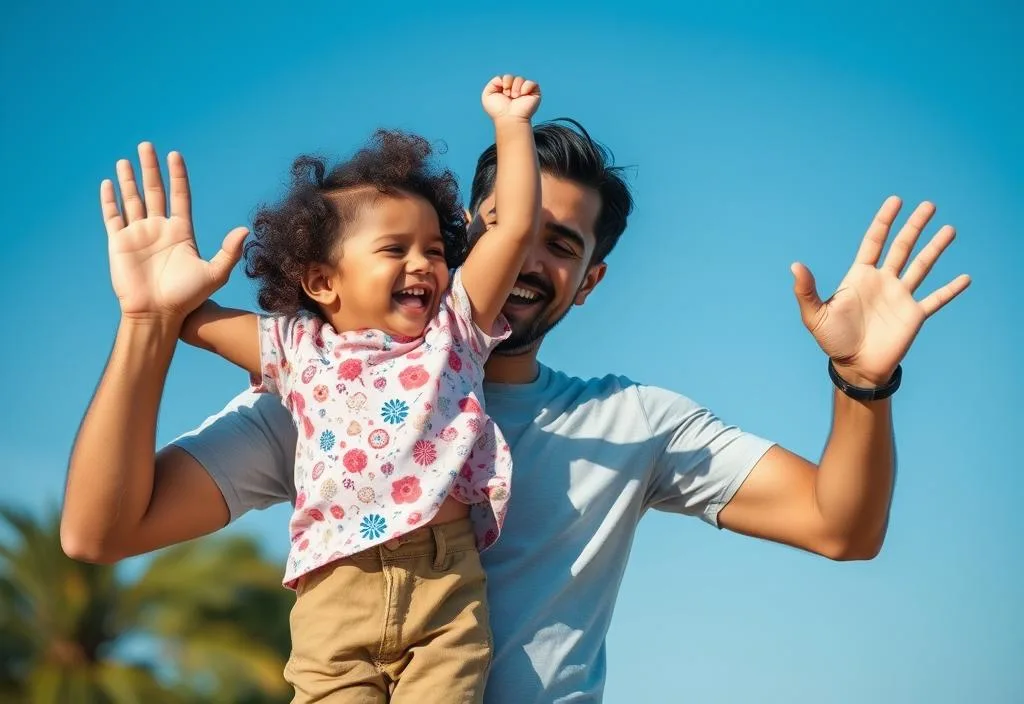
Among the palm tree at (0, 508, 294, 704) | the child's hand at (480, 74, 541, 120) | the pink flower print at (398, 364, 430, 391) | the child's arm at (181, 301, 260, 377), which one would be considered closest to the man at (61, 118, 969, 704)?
the child's arm at (181, 301, 260, 377)

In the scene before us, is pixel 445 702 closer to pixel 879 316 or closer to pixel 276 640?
pixel 879 316

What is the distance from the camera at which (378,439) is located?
11.5 feet

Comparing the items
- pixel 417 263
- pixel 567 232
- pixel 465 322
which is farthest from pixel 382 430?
pixel 567 232

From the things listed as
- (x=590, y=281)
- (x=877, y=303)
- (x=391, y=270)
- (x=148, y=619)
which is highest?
(x=590, y=281)

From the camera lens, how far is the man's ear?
4984 mm

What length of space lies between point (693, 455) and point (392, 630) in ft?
4.43

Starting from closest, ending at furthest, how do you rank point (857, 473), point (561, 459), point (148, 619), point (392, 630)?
point (392, 630), point (857, 473), point (561, 459), point (148, 619)

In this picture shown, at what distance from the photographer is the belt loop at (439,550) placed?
352 cm

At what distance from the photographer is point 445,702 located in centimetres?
339

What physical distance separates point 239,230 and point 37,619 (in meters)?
13.9

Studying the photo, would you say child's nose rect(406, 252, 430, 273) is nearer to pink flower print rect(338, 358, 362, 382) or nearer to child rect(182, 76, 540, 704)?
child rect(182, 76, 540, 704)

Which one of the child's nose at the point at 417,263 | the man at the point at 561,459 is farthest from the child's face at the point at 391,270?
the man at the point at 561,459

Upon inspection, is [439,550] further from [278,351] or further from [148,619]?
[148,619]

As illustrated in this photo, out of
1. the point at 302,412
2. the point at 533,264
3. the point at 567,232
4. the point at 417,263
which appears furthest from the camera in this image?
the point at 567,232
